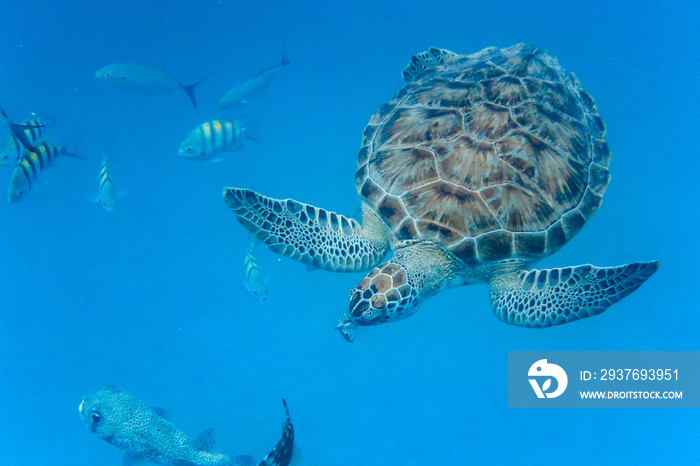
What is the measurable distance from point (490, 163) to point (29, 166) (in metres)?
4.77

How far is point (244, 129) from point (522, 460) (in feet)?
21.4

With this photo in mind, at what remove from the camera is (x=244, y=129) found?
16.5 feet

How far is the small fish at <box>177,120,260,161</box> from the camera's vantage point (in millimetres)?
4801

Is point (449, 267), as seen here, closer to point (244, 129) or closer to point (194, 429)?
point (244, 129)

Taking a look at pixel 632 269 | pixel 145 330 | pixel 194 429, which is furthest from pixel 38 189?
pixel 632 269

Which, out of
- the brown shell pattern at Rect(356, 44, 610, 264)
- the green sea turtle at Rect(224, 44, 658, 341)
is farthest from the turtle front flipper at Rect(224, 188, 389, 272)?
the brown shell pattern at Rect(356, 44, 610, 264)

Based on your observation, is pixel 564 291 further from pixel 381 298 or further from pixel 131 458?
pixel 131 458

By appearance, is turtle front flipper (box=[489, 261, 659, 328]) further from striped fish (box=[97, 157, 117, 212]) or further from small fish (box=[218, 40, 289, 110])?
striped fish (box=[97, 157, 117, 212])

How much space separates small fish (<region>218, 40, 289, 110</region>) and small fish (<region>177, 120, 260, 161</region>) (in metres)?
0.85

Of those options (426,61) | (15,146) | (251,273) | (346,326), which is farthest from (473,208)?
(15,146)

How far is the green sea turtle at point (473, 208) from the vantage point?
328 cm

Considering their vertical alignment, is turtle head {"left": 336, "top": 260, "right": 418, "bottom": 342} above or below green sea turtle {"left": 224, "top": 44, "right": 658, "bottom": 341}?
below

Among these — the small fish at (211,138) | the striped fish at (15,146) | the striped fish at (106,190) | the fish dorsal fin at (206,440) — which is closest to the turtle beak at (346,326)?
the fish dorsal fin at (206,440)

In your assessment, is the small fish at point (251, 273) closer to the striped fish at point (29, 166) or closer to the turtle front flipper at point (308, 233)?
the turtle front flipper at point (308, 233)
